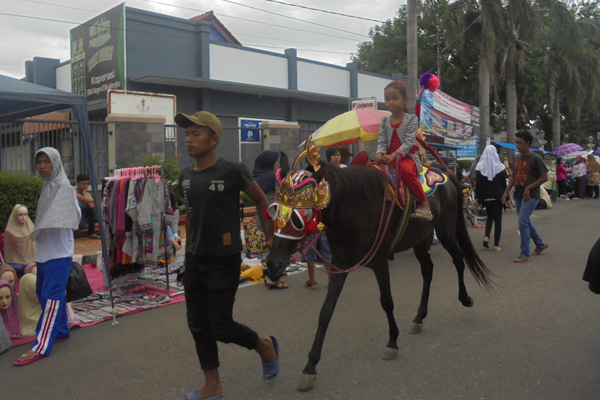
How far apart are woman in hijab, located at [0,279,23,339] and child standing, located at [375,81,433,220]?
379 centimetres

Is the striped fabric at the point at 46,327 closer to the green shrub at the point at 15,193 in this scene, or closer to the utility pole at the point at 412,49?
the green shrub at the point at 15,193

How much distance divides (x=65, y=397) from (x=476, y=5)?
21.3 m

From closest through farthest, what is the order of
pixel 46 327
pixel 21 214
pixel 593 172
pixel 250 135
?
1. pixel 46 327
2. pixel 21 214
3. pixel 250 135
4. pixel 593 172

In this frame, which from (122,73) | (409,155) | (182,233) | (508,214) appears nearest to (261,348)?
(409,155)

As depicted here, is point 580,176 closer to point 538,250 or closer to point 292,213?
point 538,250

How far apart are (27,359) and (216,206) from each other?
2.54 m

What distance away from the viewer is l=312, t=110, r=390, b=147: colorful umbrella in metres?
10.1

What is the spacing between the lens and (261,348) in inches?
146

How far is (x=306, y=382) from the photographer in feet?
12.2

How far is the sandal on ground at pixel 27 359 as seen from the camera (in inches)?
175

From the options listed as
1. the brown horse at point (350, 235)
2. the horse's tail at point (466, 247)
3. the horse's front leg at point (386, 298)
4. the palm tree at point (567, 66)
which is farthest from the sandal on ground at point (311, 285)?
→ the palm tree at point (567, 66)

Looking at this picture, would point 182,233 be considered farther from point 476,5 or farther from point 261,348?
point 476,5

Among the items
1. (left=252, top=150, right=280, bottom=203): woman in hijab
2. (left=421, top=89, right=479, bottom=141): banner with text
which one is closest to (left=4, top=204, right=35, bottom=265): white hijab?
(left=252, top=150, right=280, bottom=203): woman in hijab

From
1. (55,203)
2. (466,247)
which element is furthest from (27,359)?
(466,247)
